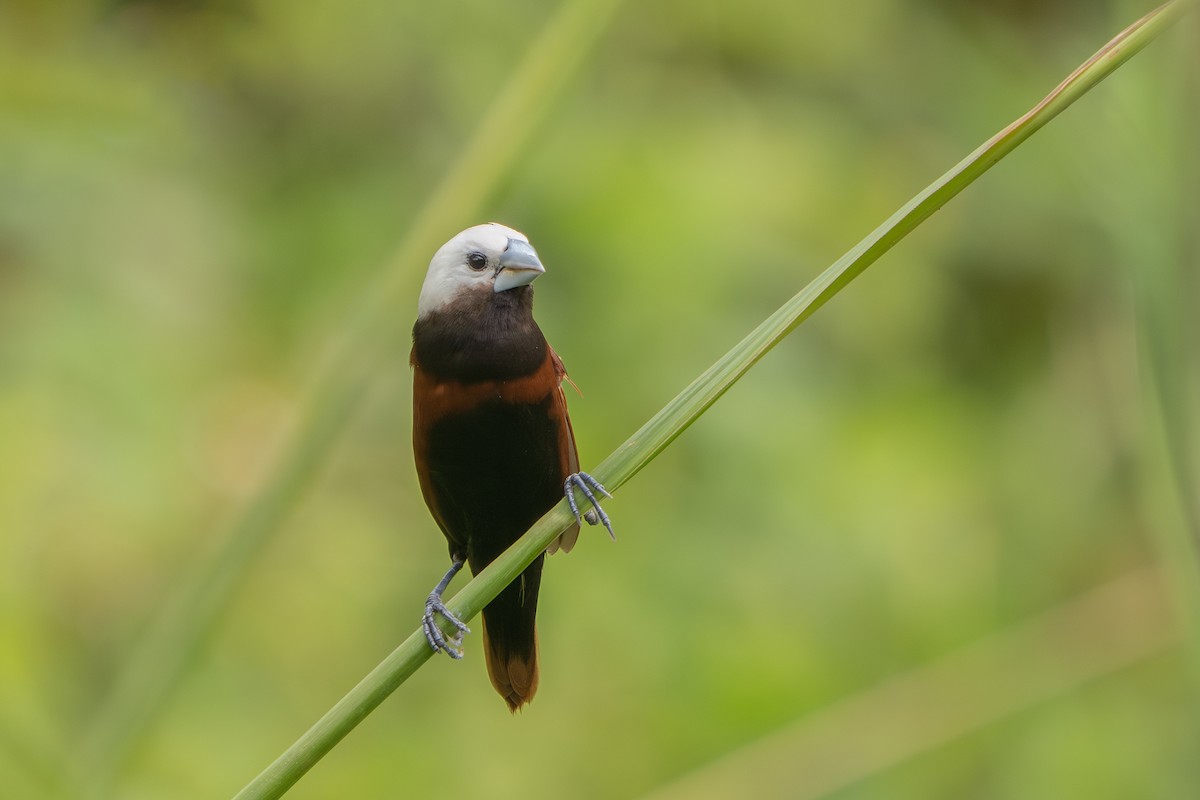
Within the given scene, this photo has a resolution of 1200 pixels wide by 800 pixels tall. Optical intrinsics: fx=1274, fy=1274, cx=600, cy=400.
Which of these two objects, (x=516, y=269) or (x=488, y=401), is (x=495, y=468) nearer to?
(x=488, y=401)

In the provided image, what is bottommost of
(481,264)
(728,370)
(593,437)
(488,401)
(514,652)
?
(514,652)

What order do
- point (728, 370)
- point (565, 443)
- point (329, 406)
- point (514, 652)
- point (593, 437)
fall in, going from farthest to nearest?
1. point (593, 437)
2. point (514, 652)
3. point (565, 443)
4. point (329, 406)
5. point (728, 370)

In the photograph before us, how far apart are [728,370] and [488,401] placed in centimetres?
72

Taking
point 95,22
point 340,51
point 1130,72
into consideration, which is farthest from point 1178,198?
point 95,22

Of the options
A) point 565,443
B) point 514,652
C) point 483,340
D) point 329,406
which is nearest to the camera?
point 329,406

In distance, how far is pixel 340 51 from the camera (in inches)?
150

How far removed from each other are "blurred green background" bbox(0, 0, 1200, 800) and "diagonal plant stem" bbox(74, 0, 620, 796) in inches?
31.1

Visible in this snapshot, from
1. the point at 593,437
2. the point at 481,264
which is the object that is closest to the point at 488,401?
the point at 481,264

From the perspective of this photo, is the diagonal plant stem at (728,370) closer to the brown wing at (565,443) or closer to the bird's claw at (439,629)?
the bird's claw at (439,629)

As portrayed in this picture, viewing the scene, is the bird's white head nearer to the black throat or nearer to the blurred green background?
the black throat

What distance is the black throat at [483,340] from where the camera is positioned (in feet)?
6.82

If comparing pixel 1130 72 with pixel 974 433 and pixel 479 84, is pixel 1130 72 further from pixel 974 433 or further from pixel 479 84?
pixel 479 84

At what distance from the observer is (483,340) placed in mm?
2084

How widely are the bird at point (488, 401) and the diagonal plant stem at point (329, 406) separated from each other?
0.11 metres
